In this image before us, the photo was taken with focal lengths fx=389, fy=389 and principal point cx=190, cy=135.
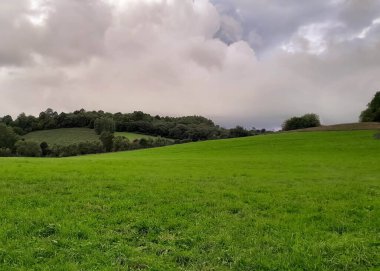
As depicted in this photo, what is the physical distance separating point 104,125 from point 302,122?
72.5 metres

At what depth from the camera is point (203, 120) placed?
168m

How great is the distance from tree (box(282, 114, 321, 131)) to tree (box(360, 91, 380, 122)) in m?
15.9

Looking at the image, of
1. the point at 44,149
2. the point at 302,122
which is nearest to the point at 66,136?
the point at 44,149

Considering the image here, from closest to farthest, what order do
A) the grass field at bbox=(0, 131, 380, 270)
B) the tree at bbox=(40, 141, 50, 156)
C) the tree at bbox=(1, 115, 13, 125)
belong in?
the grass field at bbox=(0, 131, 380, 270) → the tree at bbox=(40, 141, 50, 156) → the tree at bbox=(1, 115, 13, 125)

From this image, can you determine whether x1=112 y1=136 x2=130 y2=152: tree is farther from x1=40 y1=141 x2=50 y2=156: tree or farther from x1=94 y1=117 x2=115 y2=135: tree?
x1=40 y1=141 x2=50 y2=156: tree

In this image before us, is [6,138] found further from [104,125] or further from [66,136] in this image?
[104,125]

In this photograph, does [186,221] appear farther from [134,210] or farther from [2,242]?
[2,242]

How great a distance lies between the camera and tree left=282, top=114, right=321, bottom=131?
13238 centimetres

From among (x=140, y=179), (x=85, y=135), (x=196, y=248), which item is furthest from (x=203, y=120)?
(x=196, y=248)

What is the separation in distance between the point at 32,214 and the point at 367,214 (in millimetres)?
12450

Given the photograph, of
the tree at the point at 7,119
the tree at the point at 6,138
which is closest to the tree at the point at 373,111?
the tree at the point at 6,138

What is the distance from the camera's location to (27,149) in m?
118

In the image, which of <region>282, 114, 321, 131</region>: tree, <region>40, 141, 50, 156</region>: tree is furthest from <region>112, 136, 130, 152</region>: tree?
<region>282, 114, 321, 131</region>: tree

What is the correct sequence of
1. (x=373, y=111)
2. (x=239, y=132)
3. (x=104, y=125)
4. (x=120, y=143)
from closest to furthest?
(x=373, y=111), (x=120, y=143), (x=239, y=132), (x=104, y=125)
